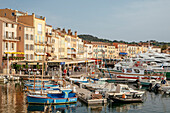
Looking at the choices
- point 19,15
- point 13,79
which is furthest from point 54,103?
point 19,15

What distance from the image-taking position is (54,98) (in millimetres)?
32094

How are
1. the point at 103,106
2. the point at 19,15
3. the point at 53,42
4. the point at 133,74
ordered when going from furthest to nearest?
the point at 53,42 < the point at 19,15 < the point at 133,74 < the point at 103,106

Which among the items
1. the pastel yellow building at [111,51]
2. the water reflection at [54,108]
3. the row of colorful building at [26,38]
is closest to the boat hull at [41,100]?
the water reflection at [54,108]

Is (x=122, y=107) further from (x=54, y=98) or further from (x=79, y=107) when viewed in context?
(x=54, y=98)

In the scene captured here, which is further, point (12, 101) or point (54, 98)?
point (12, 101)

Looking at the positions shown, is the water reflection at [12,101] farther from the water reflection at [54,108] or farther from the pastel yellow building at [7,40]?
the pastel yellow building at [7,40]

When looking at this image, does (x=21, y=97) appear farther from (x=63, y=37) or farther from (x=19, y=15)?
(x=63, y=37)

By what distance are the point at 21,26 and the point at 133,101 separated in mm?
40187

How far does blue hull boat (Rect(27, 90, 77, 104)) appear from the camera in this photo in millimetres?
31688

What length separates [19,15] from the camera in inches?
2781

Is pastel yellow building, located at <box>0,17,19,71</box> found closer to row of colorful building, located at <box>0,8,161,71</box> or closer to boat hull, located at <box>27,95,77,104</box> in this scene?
row of colorful building, located at <box>0,8,161,71</box>

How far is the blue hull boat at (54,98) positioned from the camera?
1248 inches

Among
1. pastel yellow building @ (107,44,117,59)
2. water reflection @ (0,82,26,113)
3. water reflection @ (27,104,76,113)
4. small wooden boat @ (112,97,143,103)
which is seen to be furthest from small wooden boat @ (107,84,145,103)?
pastel yellow building @ (107,44,117,59)

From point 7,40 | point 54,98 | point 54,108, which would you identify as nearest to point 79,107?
point 54,108
